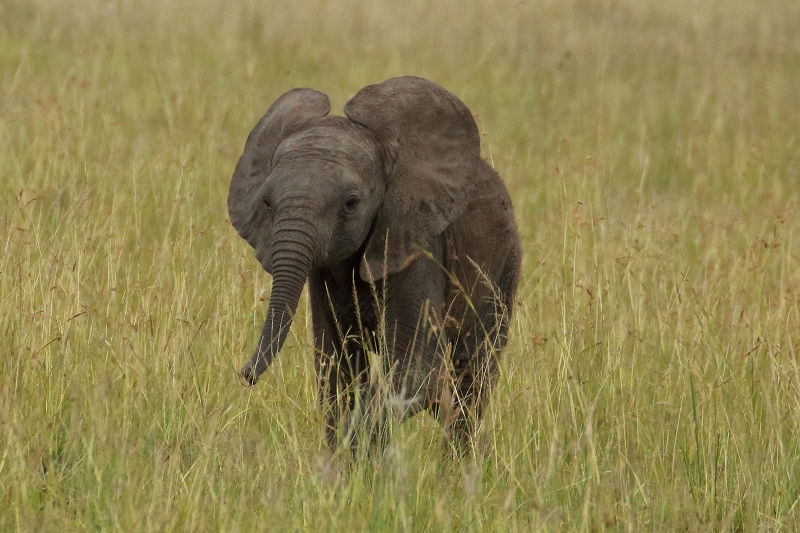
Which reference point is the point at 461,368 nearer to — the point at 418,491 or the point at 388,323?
the point at 388,323

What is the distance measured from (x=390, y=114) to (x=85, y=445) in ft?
5.68

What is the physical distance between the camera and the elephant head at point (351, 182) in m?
4.58

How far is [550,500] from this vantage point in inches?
175

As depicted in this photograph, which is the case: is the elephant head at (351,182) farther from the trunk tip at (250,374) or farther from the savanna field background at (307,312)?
the savanna field background at (307,312)

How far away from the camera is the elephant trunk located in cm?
439

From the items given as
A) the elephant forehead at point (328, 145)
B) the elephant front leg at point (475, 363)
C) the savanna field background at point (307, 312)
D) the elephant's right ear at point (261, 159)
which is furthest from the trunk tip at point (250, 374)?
the elephant front leg at point (475, 363)

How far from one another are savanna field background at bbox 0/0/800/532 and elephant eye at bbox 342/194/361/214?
0.72m

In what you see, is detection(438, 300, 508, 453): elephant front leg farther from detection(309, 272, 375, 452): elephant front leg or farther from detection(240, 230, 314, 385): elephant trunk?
detection(240, 230, 314, 385): elephant trunk

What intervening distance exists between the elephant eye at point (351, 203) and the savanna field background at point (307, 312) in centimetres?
72

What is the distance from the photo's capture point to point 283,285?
449 cm

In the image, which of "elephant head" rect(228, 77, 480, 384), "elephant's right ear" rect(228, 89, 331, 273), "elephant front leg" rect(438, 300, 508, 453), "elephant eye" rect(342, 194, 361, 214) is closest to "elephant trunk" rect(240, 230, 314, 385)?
"elephant head" rect(228, 77, 480, 384)

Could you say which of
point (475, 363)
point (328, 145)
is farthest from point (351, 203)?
point (475, 363)

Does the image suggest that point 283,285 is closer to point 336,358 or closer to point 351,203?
point 351,203

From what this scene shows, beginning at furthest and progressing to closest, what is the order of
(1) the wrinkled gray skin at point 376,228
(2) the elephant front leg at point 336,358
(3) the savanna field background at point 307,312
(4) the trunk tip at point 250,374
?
(2) the elephant front leg at point 336,358
(1) the wrinkled gray skin at point 376,228
(3) the savanna field background at point 307,312
(4) the trunk tip at point 250,374
